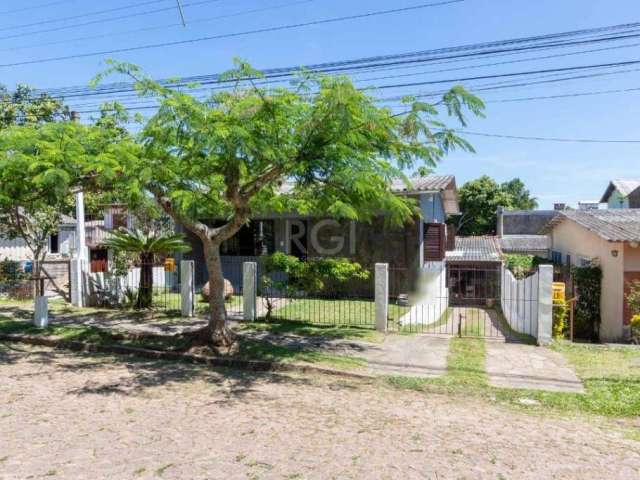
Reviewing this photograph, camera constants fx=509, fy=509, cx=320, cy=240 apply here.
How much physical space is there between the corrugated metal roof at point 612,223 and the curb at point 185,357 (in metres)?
8.13

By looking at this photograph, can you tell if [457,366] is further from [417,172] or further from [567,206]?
[567,206]

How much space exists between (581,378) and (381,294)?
175 inches

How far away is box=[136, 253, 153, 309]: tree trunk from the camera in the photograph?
14.4 metres

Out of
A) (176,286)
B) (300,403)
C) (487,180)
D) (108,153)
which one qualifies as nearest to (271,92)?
(108,153)

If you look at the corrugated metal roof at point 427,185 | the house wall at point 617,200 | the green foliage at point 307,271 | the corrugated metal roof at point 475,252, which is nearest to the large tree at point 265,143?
the green foliage at point 307,271

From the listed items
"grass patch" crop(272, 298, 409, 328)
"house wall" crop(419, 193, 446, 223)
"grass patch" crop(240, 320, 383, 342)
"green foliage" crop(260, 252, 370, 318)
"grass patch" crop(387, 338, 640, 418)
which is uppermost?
"house wall" crop(419, 193, 446, 223)

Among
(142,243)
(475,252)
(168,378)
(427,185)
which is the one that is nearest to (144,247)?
(142,243)

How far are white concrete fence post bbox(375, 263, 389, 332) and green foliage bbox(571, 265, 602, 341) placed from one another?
17.5 ft

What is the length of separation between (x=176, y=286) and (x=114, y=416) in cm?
1332

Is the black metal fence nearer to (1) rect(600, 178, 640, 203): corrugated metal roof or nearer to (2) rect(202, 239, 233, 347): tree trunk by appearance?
(2) rect(202, 239, 233, 347): tree trunk

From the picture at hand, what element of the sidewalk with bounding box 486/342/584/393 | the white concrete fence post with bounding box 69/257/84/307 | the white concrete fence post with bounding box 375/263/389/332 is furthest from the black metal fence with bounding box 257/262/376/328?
the white concrete fence post with bounding box 69/257/84/307

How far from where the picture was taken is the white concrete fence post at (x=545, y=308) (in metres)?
10.1

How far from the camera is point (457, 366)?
8641 millimetres

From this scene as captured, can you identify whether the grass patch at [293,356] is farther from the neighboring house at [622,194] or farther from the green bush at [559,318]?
the neighboring house at [622,194]
